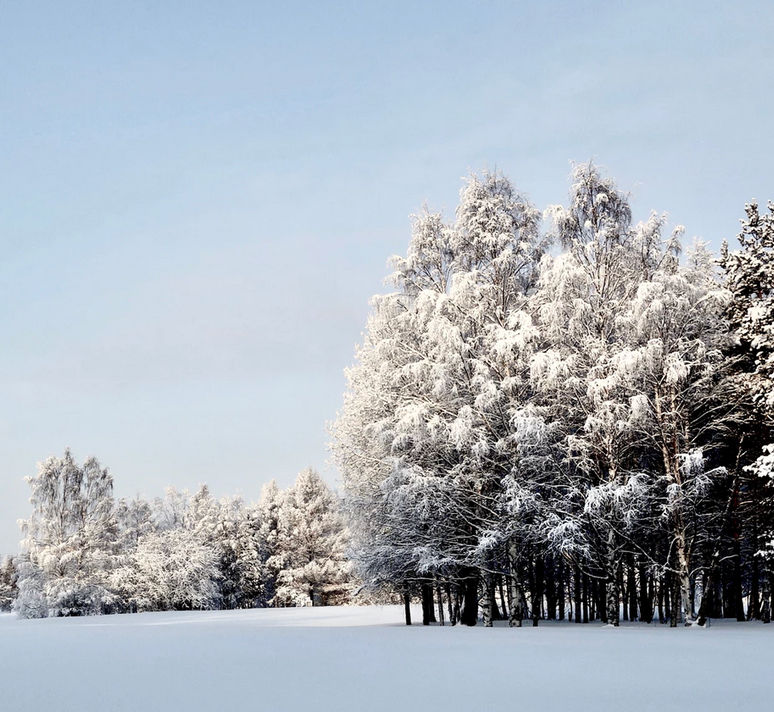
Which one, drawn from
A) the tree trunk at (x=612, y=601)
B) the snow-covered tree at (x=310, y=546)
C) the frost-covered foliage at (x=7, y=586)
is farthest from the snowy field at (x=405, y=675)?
the frost-covered foliage at (x=7, y=586)

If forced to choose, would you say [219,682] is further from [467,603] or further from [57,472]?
→ [57,472]

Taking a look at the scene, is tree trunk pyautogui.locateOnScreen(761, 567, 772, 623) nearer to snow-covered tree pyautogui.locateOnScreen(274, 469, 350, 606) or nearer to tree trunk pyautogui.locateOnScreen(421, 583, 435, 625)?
tree trunk pyautogui.locateOnScreen(421, 583, 435, 625)

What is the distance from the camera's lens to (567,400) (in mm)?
24281

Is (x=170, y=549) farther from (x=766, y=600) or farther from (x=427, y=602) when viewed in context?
(x=766, y=600)

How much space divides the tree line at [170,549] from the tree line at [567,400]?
52.3ft

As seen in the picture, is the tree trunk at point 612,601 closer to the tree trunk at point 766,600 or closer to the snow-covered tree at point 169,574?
the tree trunk at point 766,600

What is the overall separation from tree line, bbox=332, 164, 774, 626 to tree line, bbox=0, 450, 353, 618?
628 inches

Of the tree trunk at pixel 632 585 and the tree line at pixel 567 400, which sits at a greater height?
the tree line at pixel 567 400

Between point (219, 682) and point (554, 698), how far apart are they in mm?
4768

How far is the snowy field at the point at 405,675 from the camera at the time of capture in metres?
8.24

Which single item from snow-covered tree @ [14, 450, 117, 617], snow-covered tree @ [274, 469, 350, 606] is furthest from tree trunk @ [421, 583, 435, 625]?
snow-covered tree @ [274, 469, 350, 606]

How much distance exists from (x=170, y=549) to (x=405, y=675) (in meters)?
48.5

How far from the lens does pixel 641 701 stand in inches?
316

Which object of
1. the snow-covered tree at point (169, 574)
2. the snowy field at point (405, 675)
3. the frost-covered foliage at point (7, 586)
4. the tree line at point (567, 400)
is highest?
the tree line at point (567, 400)
